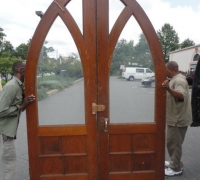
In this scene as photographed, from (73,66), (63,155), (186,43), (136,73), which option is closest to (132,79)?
(136,73)

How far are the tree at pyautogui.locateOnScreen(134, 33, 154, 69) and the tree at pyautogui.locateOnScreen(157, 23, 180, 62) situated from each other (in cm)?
4881

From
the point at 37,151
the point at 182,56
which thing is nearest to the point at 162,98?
the point at 37,151

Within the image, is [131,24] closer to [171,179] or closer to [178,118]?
[178,118]

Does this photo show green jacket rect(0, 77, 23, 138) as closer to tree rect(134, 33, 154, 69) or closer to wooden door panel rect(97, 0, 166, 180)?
wooden door panel rect(97, 0, 166, 180)

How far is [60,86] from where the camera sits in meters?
2.37

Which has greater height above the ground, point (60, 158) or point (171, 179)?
point (60, 158)

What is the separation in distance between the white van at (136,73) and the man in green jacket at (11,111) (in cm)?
103

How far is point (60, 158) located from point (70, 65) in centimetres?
102

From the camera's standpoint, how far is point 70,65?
2326 mm

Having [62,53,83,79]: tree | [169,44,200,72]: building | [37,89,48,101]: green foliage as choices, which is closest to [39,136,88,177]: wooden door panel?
[37,89,48,101]: green foliage

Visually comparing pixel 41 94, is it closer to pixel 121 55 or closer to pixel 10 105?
pixel 10 105

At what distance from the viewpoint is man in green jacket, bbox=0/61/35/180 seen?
2.43 meters

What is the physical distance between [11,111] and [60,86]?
64cm

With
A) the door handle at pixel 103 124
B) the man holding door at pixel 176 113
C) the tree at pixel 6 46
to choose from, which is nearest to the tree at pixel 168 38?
the tree at pixel 6 46
